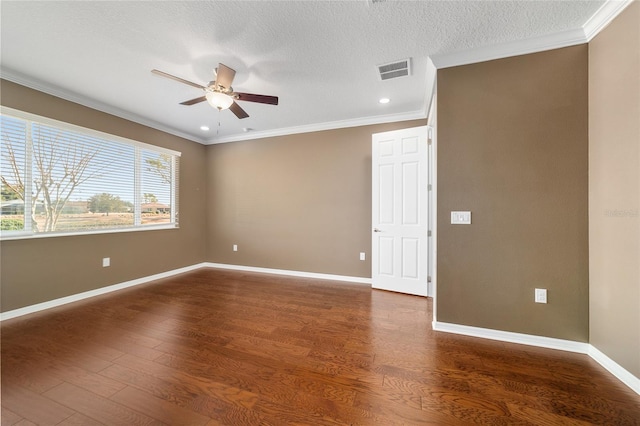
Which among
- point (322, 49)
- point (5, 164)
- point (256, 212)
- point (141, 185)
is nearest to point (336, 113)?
point (322, 49)

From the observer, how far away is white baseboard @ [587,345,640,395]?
1575 millimetres

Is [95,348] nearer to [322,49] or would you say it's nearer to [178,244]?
[178,244]

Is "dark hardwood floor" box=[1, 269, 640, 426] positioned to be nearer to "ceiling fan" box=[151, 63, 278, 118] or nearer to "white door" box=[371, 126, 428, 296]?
"white door" box=[371, 126, 428, 296]

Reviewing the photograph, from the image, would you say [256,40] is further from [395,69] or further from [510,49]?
[510,49]

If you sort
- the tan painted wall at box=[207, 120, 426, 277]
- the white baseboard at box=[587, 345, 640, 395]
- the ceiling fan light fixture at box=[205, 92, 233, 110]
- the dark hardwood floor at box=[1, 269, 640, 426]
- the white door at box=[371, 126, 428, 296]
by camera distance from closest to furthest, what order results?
the dark hardwood floor at box=[1, 269, 640, 426], the white baseboard at box=[587, 345, 640, 395], the ceiling fan light fixture at box=[205, 92, 233, 110], the white door at box=[371, 126, 428, 296], the tan painted wall at box=[207, 120, 426, 277]

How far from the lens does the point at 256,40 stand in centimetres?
210

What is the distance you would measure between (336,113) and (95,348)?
3.87 meters

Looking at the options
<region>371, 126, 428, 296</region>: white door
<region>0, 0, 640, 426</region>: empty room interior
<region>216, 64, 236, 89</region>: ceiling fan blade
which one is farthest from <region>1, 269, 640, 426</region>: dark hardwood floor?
<region>216, 64, 236, 89</region>: ceiling fan blade

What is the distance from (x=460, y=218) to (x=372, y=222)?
1.53 m

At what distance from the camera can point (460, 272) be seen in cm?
233

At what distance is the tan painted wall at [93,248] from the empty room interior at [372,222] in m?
0.03

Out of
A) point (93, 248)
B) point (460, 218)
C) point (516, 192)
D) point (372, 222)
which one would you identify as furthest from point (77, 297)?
point (516, 192)

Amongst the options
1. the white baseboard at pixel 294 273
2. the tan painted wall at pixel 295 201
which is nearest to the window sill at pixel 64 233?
the tan painted wall at pixel 295 201

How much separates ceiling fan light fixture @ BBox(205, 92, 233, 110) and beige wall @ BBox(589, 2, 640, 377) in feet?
10.2
